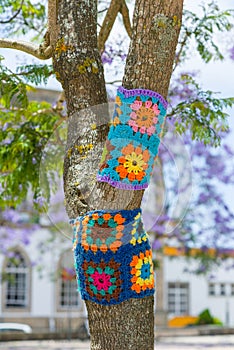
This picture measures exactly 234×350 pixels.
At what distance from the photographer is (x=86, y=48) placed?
3.41 m

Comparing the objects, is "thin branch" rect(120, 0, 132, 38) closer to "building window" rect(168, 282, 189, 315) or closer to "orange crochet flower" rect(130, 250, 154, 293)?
"orange crochet flower" rect(130, 250, 154, 293)

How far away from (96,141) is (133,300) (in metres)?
0.74

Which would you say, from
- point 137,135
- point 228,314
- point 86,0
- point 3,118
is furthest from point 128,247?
point 228,314

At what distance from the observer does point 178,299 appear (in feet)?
96.9

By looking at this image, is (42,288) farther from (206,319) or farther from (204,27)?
(204,27)

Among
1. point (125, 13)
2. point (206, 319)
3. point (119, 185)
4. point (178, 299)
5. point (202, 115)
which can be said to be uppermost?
point (125, 13)

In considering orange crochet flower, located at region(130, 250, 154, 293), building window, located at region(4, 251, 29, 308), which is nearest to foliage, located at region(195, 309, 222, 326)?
building window, located at region(4, 251, 29, 308)

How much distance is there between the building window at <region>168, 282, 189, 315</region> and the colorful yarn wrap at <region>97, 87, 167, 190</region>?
26.6m

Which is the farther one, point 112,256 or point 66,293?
point 66,293

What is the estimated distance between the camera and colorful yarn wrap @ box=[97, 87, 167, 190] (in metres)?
3.09

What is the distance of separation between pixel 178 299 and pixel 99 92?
26.9 meters

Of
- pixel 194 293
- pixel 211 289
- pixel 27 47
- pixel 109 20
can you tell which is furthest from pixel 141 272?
pixel 211 289

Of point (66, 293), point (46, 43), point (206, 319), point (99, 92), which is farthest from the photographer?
point (206, 319)

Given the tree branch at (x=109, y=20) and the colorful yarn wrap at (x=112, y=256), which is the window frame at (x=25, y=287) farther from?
the colorful yarn wrap at (x=112, y=256)
